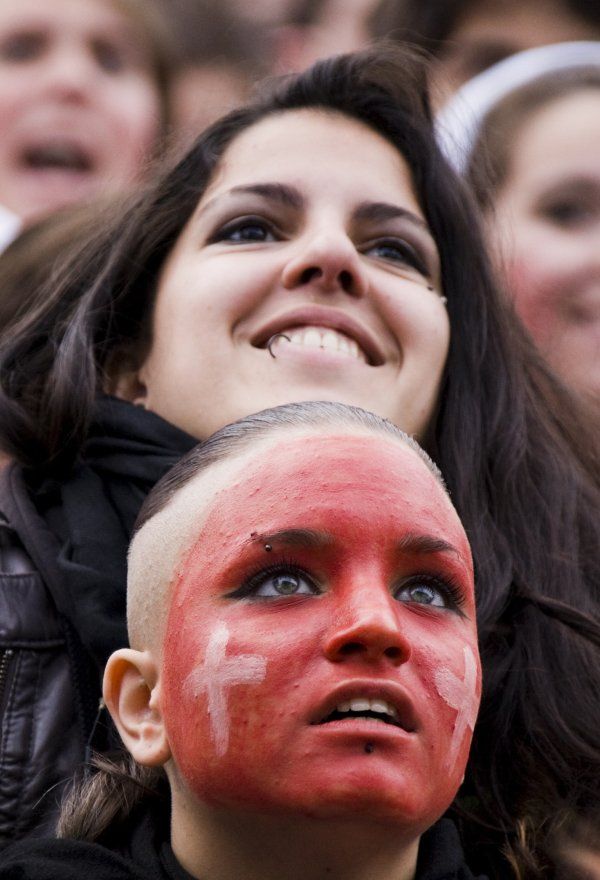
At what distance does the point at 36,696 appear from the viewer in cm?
252

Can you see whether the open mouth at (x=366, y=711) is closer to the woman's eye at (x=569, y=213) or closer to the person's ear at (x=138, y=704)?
the person's ear at (x=138, y=704)

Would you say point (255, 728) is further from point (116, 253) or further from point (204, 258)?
point (116, 253)

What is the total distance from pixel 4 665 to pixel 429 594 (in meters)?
0.91

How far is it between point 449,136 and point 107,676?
79.4 inches

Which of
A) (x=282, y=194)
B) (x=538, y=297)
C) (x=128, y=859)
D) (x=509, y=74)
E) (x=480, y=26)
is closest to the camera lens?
(x=128, y=859)

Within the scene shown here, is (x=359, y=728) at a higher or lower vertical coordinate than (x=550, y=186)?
lower

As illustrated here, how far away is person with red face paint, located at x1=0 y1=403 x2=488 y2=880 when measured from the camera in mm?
1769

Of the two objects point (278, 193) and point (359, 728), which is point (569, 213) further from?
Answer: point (359, 728)

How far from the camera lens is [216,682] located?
1.84m

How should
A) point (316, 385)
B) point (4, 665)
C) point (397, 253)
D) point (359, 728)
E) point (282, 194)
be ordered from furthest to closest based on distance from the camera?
point (397, 253)
point (282, 194)
point (316, 385)
point (4, 665)
point (359, 728)

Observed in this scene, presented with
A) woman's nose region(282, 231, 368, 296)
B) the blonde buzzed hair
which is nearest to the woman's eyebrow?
woman's nose region(282, 231, 368, 296)

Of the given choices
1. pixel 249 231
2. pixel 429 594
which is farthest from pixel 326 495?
pixel 249 231

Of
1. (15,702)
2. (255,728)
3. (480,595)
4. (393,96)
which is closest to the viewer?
(255,728)

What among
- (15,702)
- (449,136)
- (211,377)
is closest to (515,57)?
(449,136)
